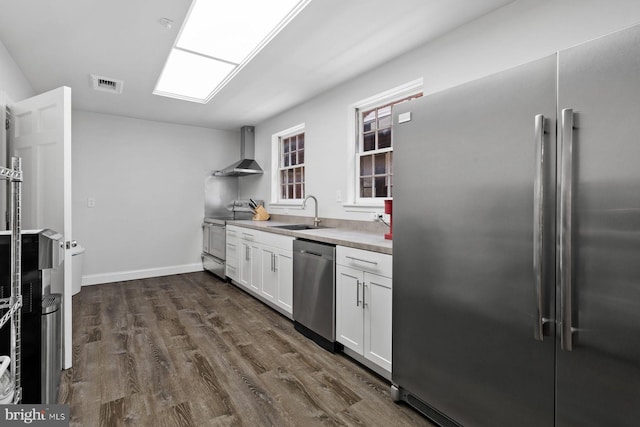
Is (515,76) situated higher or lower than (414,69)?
lower

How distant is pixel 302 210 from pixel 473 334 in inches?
115

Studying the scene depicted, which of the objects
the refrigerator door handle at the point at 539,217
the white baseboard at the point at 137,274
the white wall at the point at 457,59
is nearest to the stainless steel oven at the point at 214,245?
the white baseboard at the point at 137,274

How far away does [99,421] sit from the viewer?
5.75 ft

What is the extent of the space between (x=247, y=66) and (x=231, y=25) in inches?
26.2

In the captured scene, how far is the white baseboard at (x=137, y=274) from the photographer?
4.60m

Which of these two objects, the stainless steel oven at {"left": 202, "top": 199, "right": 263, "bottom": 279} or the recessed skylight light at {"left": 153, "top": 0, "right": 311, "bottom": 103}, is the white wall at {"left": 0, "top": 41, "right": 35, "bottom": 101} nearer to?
the recessed skylight light at {"left": 153, "top": 0, "right": 311, "bottom": 103}

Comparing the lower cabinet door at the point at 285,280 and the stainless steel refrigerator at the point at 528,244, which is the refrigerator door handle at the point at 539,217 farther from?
the lower cabinet door at the point at 285,280

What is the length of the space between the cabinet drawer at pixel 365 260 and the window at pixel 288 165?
6.78 ft

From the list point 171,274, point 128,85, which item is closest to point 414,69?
point 128,85

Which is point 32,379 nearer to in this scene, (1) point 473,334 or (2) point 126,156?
(1) point 473,334

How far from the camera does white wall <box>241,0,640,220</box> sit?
1.79m

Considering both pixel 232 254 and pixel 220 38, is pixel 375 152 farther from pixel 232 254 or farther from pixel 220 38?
pixel 232 254

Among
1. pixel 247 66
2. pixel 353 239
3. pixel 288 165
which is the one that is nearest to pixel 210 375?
pixel 353 239

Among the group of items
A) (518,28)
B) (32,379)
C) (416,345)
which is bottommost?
(32,379)
